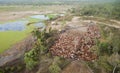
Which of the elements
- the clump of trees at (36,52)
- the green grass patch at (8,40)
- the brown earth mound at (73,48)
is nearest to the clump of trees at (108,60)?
the brown earth mound at (73,48)

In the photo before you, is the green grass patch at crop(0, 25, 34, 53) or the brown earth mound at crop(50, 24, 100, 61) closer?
the brown earth mound at crop(50, 24, 100, 61)

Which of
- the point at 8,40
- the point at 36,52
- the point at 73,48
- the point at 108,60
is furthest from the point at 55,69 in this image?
the point at 8,40

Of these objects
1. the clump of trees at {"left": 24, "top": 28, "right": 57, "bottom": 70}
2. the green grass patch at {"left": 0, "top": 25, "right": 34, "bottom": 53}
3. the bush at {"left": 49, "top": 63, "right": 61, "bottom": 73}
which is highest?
the bush at {"left": 49, "top": 63, "right": 61, "bottom": 73}

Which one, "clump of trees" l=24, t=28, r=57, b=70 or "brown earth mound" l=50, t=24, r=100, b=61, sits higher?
"clump of trees" l=24, t=28, r=57, b=70

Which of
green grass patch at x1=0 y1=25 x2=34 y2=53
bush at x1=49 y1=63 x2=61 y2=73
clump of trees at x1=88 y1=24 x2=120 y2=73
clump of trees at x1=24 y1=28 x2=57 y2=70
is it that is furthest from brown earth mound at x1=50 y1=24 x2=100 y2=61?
green grass patch at x1=0 y1=25 x2=34 y2=53

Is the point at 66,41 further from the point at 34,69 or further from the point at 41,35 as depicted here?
the point at 34,69

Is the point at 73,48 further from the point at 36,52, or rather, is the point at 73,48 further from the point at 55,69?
the point at 55,69

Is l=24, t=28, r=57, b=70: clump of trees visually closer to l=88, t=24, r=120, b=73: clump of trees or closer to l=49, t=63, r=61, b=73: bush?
l=49, t=63, r=61, b=73: bush

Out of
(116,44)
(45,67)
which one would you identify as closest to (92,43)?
(116,44)

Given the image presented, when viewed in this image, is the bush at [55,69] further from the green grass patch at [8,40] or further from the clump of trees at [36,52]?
the green grass patch at [8,40]

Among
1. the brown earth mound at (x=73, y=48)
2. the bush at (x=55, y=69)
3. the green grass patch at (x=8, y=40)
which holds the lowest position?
the green grass patch at (x=8, y=40)

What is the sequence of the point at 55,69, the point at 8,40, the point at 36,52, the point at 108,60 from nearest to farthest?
the point at 55,69
the point at 108,60
the point at 36,52
the point at 8,40

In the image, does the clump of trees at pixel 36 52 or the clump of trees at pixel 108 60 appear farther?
the clump of trees at pixel 36 52
